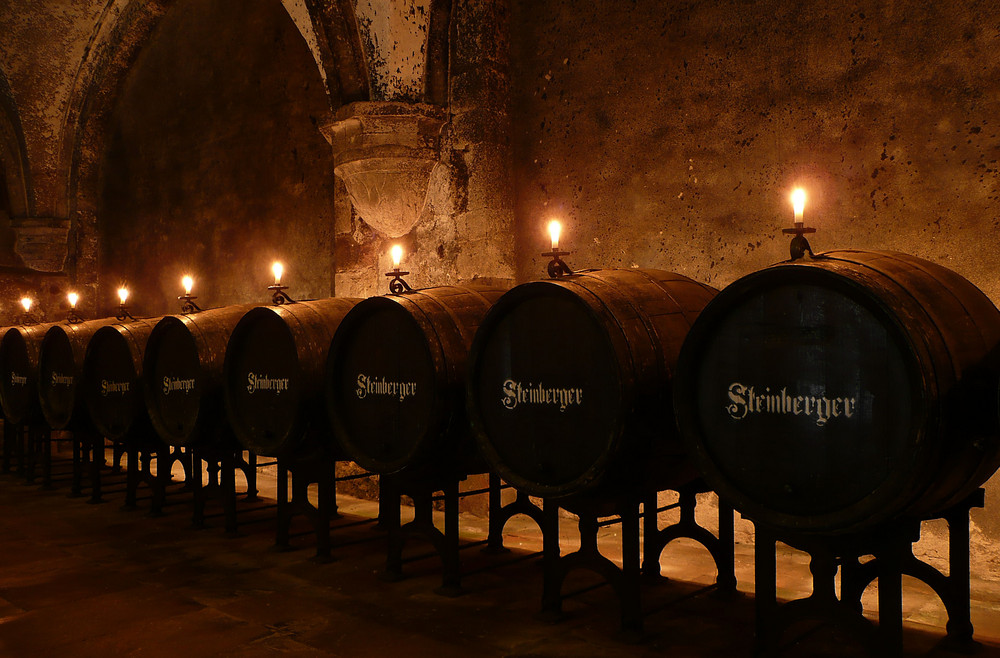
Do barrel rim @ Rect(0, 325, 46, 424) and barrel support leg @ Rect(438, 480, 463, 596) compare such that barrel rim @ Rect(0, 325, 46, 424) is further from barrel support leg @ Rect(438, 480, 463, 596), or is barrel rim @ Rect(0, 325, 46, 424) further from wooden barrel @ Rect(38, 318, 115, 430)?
barrel support leg @ Rect(438, 480, 463, 596)

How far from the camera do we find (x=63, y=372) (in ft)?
20.5

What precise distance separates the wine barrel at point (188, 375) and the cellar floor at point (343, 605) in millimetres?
649

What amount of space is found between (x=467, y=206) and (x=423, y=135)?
1.81ft

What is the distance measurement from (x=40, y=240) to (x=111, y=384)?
450 cm

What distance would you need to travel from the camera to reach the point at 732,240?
4492 mm

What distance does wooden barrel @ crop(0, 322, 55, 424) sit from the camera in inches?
262

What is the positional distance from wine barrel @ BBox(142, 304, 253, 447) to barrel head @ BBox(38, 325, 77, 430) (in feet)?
4.11

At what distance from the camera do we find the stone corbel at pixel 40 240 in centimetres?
909

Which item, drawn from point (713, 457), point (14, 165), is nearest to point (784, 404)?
point (713, 457)

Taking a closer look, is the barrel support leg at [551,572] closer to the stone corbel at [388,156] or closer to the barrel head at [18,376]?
the stone corbel at [388,156]

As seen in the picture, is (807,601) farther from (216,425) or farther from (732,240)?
(216,425)

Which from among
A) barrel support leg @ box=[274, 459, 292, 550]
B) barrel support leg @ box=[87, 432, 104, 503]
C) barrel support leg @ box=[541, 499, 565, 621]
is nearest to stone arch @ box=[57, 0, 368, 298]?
barrel support leg @ box=[87, 432, 104, 503]

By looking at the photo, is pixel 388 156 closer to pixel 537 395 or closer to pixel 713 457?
pixel 537 395

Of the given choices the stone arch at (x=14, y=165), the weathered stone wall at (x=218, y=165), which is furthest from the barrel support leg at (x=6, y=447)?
the stone arch at (x=14, y=165)
